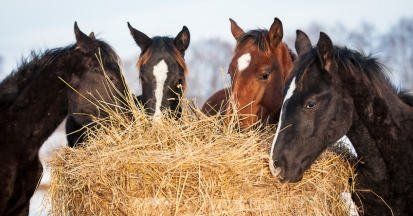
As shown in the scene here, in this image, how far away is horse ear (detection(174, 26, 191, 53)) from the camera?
22.7 ft

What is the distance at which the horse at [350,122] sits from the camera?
14.4 feet

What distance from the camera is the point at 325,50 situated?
14.5ft

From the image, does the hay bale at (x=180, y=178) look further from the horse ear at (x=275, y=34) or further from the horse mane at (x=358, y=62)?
the horse ear at (x=275, y=34)

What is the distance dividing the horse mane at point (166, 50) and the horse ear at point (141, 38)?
14cm

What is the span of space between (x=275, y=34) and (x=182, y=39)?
130 centimetres

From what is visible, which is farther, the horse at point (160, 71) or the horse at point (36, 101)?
the horse at point (160, 71)

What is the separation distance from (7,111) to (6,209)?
91 cm

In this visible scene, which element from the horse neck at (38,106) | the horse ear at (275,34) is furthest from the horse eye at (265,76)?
the horse neck at (38,106)

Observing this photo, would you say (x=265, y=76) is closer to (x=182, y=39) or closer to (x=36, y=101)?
(x=182, y=39)

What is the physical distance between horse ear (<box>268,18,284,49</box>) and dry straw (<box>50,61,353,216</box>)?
1793 mm

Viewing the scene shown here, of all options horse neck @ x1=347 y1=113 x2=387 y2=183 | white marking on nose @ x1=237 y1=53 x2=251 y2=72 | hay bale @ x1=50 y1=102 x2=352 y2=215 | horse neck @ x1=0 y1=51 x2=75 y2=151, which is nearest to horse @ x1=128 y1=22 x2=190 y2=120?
white marking on nose @ x1=237 y1=53 x2=251 y2=72

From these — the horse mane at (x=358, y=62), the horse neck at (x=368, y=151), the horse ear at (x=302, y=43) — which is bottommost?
the horse neck at (x=368, y=151)

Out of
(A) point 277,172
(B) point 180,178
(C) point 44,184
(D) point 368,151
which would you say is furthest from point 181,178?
(C) point 44,184

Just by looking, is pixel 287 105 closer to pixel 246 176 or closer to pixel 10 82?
pixel 246 176
